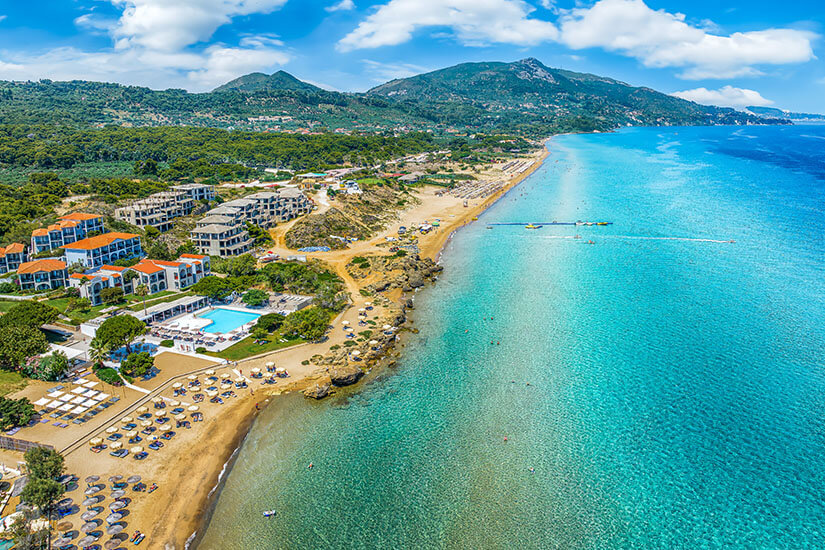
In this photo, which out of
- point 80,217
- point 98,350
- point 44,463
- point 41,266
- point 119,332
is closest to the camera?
point 44,463

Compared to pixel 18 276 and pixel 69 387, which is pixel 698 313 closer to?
pixel 69 387

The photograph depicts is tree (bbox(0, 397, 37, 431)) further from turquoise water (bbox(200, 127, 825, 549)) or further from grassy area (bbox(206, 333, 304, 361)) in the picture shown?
turquoise water (bbox(200, 127, 825, 549))

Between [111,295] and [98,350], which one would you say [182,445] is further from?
[111,295]

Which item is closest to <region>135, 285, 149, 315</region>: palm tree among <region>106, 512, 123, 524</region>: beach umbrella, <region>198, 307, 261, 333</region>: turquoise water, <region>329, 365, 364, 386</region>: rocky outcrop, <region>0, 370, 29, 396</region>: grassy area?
<region>198, 307, 261, 333</region>: turquoise water

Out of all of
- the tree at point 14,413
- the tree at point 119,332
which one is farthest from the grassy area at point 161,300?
the tree at point 14,413

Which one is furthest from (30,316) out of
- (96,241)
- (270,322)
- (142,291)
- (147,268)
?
(270,322)

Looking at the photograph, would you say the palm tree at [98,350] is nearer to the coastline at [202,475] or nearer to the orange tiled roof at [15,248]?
the coastline at [202,475]
